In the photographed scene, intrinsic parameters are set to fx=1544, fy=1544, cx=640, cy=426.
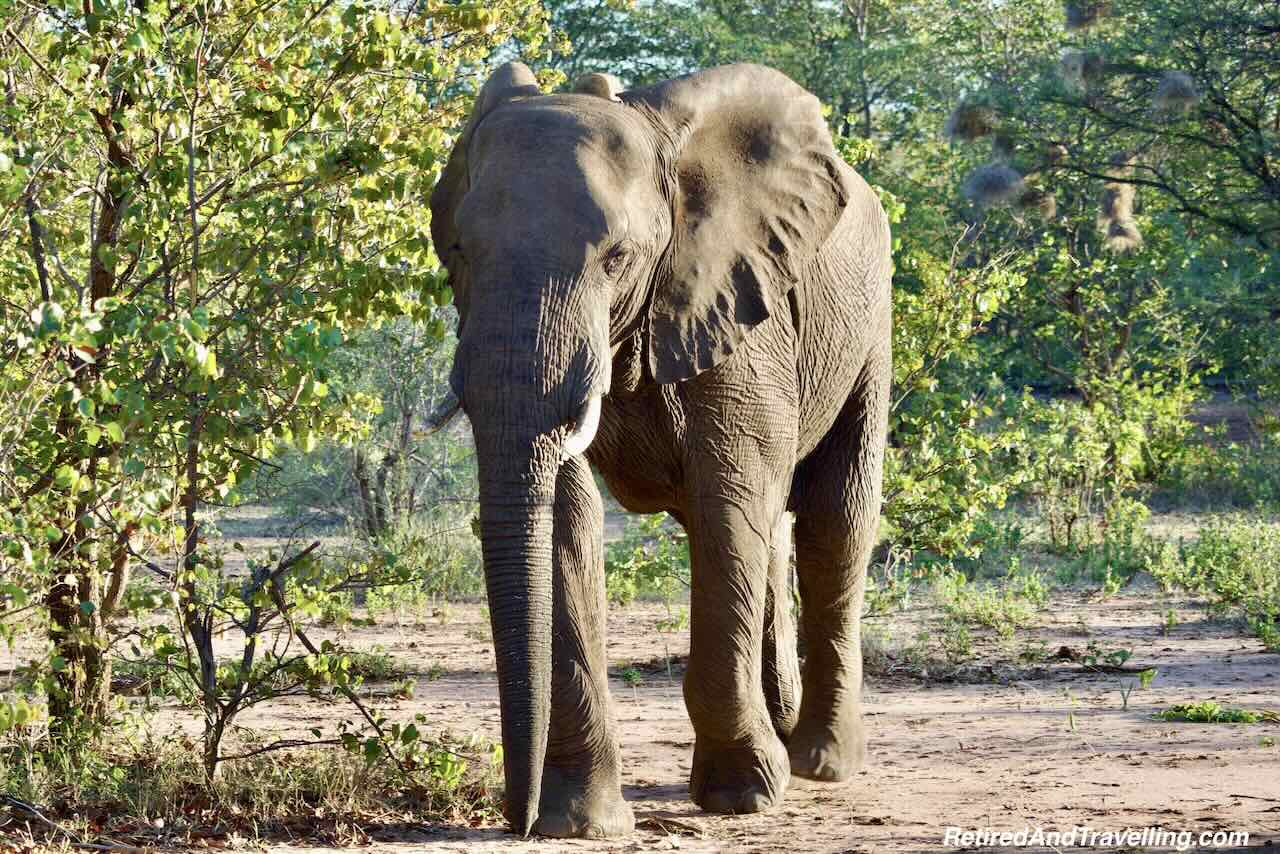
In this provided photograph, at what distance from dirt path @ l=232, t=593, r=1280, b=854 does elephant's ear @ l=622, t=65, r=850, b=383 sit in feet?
5.90

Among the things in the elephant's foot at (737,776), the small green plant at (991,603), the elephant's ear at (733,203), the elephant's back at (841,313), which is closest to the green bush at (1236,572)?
the small green plant at (991,603)

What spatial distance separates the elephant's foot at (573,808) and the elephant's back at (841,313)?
5.97ft

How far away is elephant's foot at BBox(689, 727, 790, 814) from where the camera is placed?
19.1 feet

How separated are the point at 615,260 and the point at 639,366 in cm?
59

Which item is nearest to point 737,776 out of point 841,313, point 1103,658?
point 841,313

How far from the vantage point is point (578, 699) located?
17.6 feet

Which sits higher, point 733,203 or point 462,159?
point 462,159

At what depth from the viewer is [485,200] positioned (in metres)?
4.75

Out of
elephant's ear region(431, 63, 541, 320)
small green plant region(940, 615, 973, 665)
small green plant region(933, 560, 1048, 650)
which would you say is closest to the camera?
elephant's ear region(431, 63, 541, 320)

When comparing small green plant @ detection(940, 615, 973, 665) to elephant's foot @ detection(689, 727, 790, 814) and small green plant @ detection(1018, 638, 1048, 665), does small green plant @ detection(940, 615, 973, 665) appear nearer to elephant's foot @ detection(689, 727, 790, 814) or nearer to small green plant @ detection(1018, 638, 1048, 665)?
small green plant @ detection(1018, 638, 1048, 665)

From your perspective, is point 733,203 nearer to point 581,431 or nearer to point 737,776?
point 581,431

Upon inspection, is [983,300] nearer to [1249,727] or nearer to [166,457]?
[1249,727]

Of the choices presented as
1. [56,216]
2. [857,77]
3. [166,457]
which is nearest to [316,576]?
[166,457]

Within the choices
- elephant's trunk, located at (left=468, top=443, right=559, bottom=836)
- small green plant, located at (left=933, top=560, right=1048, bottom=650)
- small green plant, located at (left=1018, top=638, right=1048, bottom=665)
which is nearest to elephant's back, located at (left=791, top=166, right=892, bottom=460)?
elephant's trunk, located at (left=468, top=443, right=559, bottom=836)
